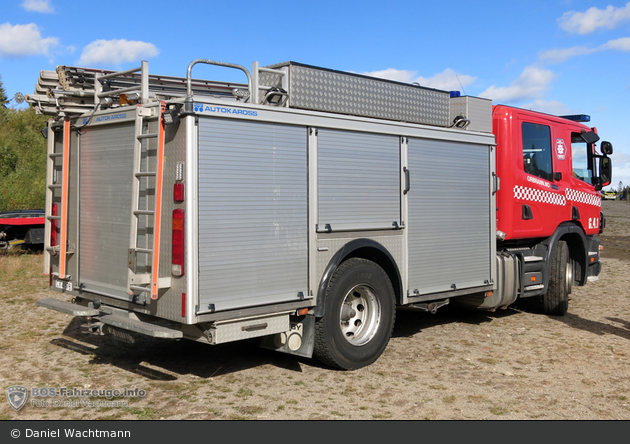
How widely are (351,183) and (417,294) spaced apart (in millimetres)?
1646

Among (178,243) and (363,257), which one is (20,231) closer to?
(363,257)

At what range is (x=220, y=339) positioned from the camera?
5.23 meters

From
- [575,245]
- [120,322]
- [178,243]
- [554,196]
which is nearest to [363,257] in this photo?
[178,243]

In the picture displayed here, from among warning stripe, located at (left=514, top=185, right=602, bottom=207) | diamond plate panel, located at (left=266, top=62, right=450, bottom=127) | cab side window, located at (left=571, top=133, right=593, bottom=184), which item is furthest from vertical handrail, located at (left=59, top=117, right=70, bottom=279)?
cab side window, located at (left=571, top=133, right=593, bottom=184)

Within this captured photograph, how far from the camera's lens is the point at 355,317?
656 centimetres

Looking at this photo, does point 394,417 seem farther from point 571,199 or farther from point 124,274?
point 571,199

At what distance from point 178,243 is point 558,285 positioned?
6.49 metres

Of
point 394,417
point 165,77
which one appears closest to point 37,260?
point 165,77

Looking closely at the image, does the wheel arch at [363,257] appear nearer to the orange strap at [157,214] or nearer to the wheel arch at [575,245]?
the orange strap at [157,214]

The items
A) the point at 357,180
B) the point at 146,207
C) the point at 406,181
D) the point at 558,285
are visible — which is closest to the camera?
the point at 146,207

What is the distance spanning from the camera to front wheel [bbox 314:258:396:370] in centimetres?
609

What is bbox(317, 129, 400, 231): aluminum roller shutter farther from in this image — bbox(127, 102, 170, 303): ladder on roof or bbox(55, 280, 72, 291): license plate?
bbox(55, 280, 72, 291): license plate

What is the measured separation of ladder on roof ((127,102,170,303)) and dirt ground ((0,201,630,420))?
3.36 feet
